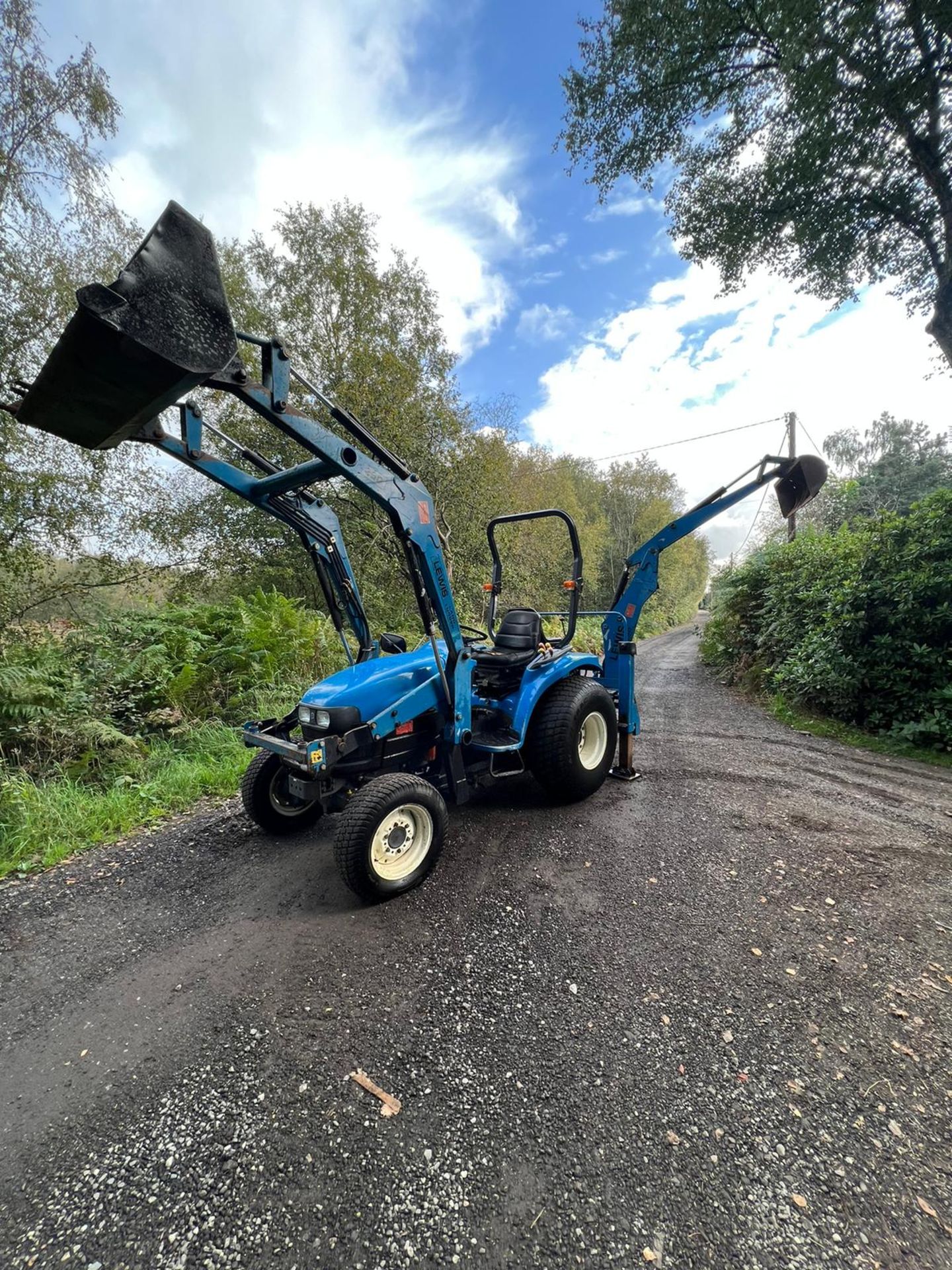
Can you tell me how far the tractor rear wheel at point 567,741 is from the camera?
11.5 ft

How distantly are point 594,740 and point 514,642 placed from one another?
3.42ft

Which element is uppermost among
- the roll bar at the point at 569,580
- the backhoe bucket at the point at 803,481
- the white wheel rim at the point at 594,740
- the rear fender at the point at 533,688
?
the backhoe bucket at the point at 803,481

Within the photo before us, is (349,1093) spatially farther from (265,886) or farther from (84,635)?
(84,635)

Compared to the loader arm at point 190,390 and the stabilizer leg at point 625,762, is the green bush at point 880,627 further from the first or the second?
the loader arm at point 190,390

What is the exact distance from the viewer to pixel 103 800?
3.67 metres

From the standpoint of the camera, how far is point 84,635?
5.16 m

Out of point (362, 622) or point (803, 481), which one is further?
point (803, 481)

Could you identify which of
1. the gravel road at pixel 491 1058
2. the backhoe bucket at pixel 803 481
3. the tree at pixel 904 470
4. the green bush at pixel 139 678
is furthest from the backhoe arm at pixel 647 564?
the tree at pixel 904 470

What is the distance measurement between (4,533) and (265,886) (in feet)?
13.9

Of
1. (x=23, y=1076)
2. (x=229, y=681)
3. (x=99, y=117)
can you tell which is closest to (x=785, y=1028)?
(x=23, y=1076)

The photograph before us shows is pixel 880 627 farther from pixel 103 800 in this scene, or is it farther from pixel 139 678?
pixel 139 678

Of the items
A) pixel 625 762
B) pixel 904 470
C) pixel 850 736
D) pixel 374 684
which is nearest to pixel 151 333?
pixel 374 684

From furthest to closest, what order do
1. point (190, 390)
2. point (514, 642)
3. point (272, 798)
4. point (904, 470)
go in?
point (904, 470)
point (514, 642)
point (272, 798)
point (190, 390)

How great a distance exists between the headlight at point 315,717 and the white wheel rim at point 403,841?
23.2 inches
